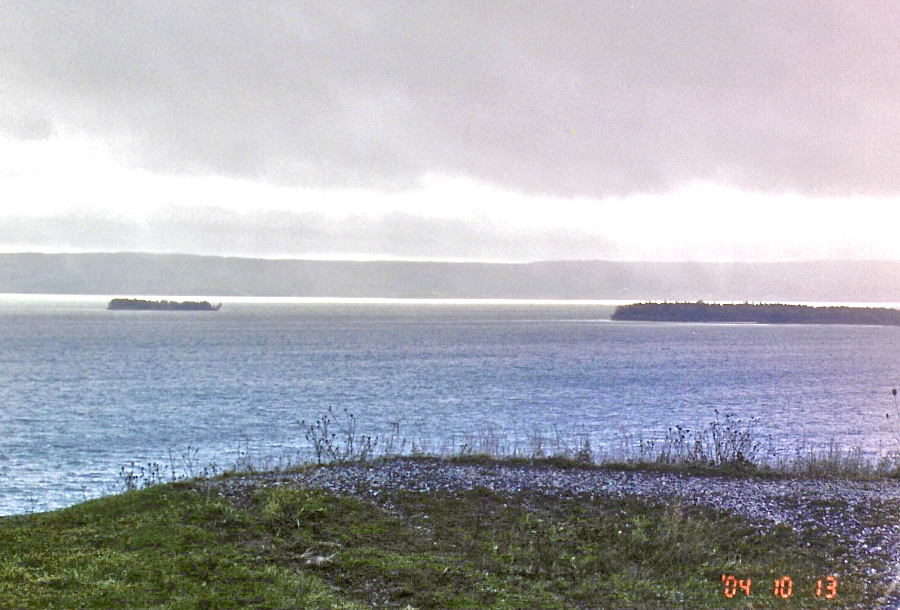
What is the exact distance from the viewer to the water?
Result: 33562mm

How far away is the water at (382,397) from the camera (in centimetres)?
3356

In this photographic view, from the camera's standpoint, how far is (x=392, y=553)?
473 inches

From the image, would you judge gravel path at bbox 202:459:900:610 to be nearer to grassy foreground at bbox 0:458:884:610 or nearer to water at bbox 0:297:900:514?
grassy foreground at bbox 0:458:884:610

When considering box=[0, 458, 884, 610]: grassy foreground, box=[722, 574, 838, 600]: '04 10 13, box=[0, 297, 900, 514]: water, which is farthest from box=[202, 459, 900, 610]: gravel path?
box=[0, 297, 900, 514]: water

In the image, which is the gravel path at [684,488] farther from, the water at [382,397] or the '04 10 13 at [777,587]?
the water at [382,397]

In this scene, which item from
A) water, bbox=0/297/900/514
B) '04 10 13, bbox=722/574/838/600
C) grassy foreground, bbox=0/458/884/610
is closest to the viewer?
grassy foreground, bbox=0/458/884/610

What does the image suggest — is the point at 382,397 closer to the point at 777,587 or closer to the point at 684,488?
the point at 684,488

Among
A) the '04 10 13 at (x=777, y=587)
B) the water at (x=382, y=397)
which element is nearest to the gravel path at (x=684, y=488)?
the '04 10 13 at (x=777, y=587)

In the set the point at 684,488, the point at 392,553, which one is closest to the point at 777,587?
the point at 392,553

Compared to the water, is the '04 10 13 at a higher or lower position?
higher

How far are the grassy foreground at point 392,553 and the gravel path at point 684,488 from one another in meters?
0.64

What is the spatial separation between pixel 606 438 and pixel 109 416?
1097 inches

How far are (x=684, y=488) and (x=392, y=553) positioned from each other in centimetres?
788

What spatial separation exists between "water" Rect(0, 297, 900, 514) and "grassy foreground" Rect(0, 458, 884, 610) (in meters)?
12.1
